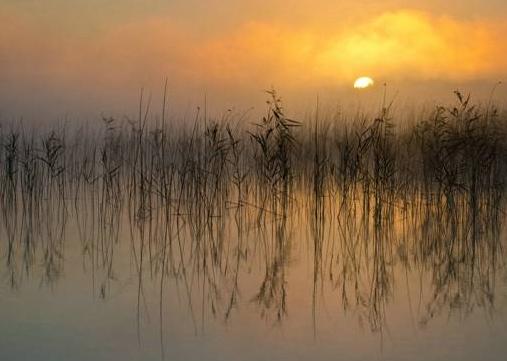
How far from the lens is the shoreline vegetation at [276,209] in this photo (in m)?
2.53

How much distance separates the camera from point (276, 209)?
4.36 metres

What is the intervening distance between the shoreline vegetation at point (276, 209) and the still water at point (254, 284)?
16 millimetres

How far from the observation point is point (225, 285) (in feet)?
7.96

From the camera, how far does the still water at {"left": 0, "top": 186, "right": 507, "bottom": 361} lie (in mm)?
1732

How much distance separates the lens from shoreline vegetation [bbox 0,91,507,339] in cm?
253

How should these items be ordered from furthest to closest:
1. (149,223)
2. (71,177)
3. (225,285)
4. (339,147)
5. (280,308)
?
1. (71,177)
2. (339,147)
3. (149,223)
4. (225,285)
5. (280,308)

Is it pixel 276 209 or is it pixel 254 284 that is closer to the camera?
pixel 254 284

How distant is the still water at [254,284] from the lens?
A: 5.68ft

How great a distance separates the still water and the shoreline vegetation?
0.02 metres

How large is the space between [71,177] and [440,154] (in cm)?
317

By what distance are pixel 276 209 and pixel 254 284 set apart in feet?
6.33

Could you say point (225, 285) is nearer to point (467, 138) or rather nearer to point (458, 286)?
point (458, 286)

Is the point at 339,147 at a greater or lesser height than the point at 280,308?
greater

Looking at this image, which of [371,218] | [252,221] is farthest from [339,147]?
[252,221]
